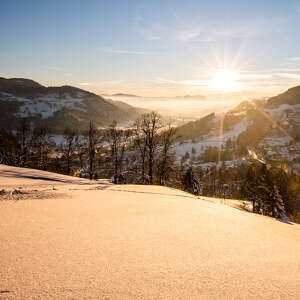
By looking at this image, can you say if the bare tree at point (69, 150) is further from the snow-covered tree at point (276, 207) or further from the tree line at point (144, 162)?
the snow-covered tree at point (276, 207)

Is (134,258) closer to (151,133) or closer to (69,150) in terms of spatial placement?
(151,133)

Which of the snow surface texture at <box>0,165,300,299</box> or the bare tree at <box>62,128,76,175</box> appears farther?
the bare tree at <box>62,128,76,175</box>

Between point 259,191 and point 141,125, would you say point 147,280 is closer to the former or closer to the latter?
point 141,125

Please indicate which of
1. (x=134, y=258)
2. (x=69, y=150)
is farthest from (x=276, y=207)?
(x=134, y=258)

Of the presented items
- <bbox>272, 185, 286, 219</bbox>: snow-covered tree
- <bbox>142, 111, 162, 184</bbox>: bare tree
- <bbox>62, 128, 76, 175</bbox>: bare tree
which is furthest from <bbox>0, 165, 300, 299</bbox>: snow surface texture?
<bbox>272, 185, 286, 219</bbox>: snow-covered tree

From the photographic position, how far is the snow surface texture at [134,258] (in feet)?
7.36

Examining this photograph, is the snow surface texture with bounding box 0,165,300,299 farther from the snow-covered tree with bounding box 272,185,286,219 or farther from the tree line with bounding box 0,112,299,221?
the snow-covered tree with bounding box 272,185,286,219

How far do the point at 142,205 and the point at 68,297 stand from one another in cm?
417

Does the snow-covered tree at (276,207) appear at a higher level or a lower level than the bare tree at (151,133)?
lower

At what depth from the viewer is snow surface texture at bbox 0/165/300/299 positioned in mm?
2244

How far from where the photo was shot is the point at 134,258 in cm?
289

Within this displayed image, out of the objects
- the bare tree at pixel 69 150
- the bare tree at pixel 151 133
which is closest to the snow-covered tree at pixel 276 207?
the bare tree at pixel 151 133

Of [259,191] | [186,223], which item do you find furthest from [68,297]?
[259,191]

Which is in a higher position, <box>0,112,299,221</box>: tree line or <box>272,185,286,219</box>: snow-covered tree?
<box>0,112,299,221</box>: tree line
